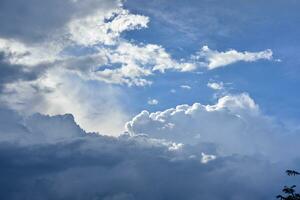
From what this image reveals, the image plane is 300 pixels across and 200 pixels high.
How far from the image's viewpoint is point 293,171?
116ft

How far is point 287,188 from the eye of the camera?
114ft

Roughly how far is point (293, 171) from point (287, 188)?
2474 mm
